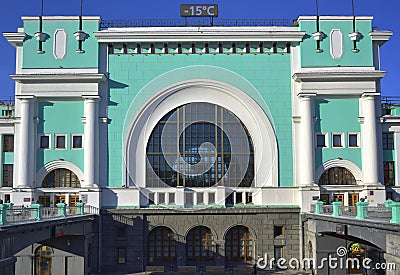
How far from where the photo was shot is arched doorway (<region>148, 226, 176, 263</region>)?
145ft

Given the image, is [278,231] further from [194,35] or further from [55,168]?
[55,168]

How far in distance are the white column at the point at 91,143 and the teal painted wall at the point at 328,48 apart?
1715 centimetres

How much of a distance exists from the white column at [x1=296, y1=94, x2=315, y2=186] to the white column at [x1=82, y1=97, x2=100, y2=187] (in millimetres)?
16108

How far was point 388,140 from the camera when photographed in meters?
46.4

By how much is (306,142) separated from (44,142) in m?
20.9

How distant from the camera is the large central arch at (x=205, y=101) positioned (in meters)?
45.3

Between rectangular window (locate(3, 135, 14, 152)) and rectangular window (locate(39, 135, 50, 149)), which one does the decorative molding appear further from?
rectangular window (locate(3, 135, 14, 152))

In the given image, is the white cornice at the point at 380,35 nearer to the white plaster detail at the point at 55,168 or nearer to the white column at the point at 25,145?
the white plaster detail at the point at 55,168

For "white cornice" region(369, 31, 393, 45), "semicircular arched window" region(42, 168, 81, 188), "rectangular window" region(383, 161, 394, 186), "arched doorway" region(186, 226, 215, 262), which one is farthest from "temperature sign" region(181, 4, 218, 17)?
"rectangular window" region(383, 161, 394, 186)

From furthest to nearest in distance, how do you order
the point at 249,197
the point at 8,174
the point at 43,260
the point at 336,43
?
the point at 336,43, the point at 8,174, the point at 249,197, the point at 43,260

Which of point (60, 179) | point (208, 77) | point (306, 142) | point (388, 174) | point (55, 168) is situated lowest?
point (60, 179)

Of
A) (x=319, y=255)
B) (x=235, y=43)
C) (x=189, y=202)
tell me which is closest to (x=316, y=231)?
(x=319, y=255)

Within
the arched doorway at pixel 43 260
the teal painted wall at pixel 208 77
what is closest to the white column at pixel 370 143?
the teal painted wall at pixel 208 77

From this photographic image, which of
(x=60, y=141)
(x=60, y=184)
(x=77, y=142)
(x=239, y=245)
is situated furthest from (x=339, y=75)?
(x=60, y=184)
